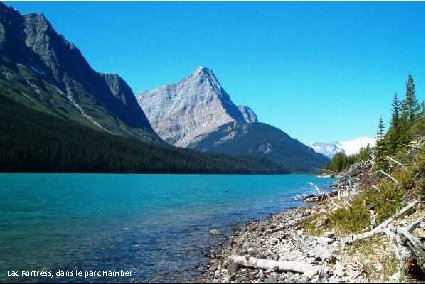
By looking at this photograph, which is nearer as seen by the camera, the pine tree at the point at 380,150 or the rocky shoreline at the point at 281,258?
the rocky shoreline at the point at 281,258

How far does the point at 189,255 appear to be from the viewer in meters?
26.5

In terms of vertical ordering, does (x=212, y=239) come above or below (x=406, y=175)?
below

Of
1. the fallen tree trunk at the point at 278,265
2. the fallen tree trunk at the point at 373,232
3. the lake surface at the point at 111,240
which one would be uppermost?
the fallen tree trunk at the point at 373,232

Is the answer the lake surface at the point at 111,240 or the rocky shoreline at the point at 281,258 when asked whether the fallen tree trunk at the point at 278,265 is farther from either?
the lake surface at the point at 111,240

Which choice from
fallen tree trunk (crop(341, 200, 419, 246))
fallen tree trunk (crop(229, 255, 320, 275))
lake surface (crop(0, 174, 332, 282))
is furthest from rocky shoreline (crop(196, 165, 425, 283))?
lake surface (crop(0, 174, 332, 282))

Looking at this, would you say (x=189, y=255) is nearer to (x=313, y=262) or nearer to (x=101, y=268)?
(x=101, y=268)

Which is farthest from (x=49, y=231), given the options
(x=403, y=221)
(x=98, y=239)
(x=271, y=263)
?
(x=403, y=221)

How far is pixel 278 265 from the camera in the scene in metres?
19.3

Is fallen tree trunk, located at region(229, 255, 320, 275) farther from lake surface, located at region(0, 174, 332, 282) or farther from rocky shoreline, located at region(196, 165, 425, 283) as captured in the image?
lake surface, located at region(0, 174, 332, 282)

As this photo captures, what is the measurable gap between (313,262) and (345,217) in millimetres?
8607

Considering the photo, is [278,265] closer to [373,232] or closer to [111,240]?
[373,232]

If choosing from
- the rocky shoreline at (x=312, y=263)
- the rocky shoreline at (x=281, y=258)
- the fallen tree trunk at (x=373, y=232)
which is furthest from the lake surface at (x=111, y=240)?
the fallen tree trunk at (x=373, y=232)

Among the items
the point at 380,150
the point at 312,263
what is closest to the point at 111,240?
the point at 312,263

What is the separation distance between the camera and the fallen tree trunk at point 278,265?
60.2 feet
